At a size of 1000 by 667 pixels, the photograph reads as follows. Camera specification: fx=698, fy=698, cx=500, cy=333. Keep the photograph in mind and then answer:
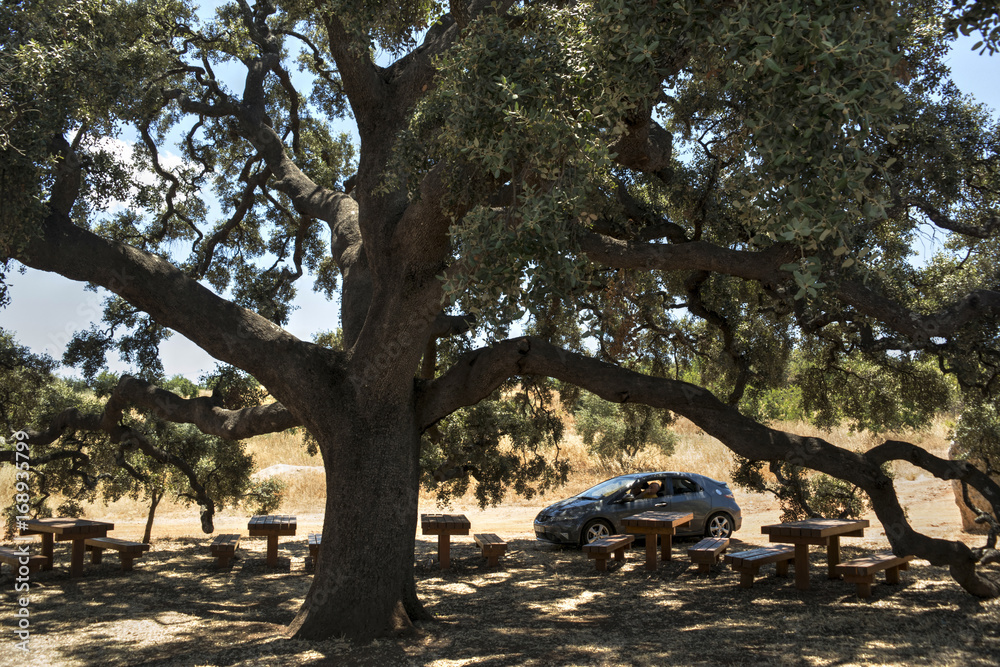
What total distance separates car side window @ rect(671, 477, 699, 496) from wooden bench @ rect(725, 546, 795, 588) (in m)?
3.81

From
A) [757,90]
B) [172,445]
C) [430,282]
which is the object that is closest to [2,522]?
[172,445]

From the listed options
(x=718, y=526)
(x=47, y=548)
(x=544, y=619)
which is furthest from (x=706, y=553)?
(x=47, y=548)

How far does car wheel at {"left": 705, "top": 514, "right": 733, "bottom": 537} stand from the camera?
13.9 metres

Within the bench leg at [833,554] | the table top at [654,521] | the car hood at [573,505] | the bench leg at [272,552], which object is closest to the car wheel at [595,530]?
the car hood at [573,505]

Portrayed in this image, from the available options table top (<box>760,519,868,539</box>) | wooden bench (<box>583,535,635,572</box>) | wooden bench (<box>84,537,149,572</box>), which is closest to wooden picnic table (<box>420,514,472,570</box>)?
wooden bench (<box>583,535,635,572</box>)

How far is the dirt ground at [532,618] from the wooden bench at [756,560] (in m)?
0.18

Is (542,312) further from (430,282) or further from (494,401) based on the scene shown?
(494,401)

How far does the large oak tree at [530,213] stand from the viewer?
4.14 metres

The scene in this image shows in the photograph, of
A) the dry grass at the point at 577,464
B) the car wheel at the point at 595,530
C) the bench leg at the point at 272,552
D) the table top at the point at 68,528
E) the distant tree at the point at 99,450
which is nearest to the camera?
the table top at the point at 68,528

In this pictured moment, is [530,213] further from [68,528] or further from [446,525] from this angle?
[68,528]

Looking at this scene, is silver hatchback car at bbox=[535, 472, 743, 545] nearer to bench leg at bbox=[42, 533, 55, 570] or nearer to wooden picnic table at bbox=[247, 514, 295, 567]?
wooden picnic table at bbox=[247, 514, 295, 567]

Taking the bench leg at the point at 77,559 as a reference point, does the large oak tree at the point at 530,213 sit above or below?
above

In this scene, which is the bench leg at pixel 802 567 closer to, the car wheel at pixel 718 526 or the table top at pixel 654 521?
the table top at pixel 654 521

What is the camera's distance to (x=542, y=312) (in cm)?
517
